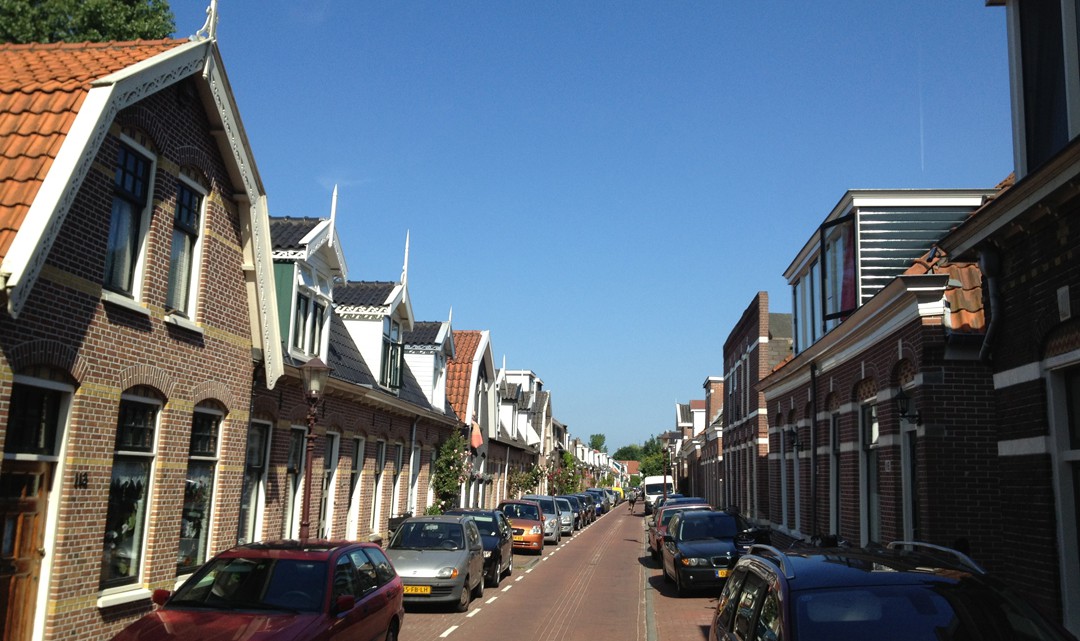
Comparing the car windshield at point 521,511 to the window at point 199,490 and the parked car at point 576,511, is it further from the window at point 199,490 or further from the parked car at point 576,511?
the window at point 199,490

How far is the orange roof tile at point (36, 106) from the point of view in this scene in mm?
8352

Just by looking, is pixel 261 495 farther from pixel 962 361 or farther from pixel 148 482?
pixel 962 361

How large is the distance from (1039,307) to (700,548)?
397 inches

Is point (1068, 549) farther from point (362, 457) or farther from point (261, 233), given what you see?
point (362, 457)

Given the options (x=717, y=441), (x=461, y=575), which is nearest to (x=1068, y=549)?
(x=461, y=575)

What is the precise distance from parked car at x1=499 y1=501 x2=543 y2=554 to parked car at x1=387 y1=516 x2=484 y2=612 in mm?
10231

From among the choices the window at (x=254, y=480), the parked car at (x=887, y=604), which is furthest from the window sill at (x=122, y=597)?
the parked car at (x=887, y=604)

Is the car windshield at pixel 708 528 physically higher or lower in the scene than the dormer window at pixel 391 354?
lower

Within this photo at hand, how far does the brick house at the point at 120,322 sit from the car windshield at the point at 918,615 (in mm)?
6984

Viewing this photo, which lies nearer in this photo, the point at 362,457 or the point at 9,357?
the point at 9,357

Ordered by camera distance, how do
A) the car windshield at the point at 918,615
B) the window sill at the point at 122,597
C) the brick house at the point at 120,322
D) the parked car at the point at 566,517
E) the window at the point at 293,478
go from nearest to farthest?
the car windshield at the point at 918,615, the brick house at the point at 120,322, the window sill at the point at 122,597, the window at the point at 293,478, the parked car at the point at 566,517

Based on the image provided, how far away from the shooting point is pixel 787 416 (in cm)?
2277

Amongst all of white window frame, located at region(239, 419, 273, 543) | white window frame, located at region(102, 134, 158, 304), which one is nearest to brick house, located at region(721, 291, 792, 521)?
white window frame, located at region(239, 419, 273, 543)

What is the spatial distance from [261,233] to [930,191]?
38.5ft
